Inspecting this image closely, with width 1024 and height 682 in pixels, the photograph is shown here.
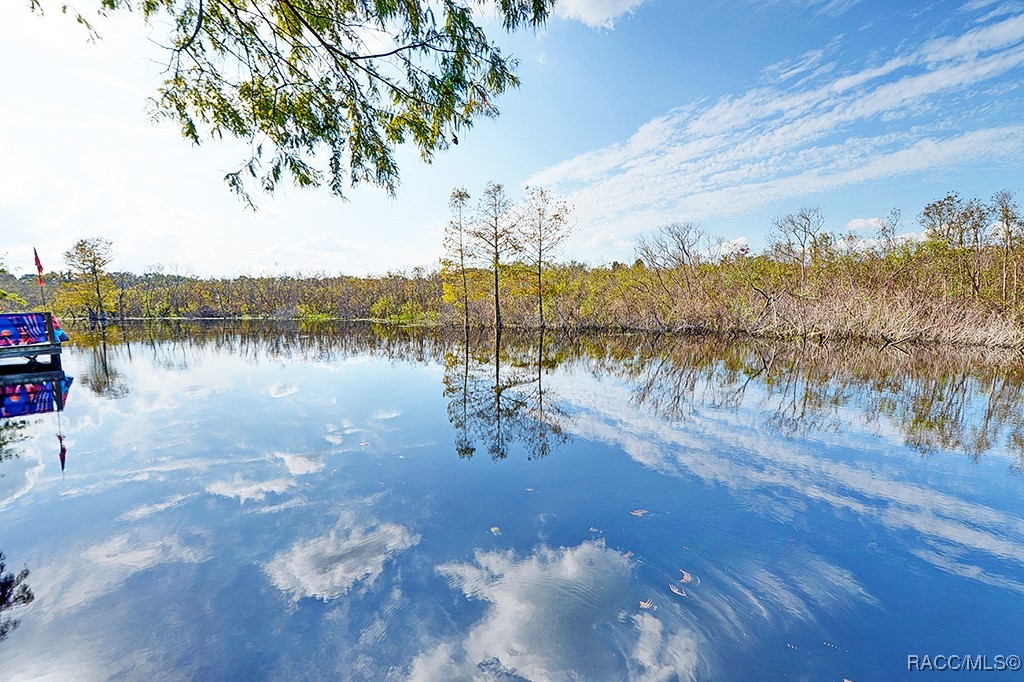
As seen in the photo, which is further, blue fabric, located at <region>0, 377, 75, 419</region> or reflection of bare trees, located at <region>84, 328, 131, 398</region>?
reflection of bare trees, located at <region>84, 328, 131, 398</region>

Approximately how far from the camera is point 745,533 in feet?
12.1

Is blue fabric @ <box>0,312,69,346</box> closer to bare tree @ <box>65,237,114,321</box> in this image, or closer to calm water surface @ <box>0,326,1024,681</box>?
calm water surface @ <box>0,326,1024,681</box>

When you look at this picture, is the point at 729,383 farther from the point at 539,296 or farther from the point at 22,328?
the point at 22,328

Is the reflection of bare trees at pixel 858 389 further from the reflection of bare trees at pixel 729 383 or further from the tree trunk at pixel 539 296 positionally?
the tree trunk at pixel 539 296

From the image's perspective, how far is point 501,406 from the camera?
8.13 metres

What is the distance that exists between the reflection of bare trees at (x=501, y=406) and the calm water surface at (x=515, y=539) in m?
0.09

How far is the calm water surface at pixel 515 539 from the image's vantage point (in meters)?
2.43

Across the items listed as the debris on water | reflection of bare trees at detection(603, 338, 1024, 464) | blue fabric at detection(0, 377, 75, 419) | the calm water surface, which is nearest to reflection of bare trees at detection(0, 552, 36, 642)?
the calm water surface

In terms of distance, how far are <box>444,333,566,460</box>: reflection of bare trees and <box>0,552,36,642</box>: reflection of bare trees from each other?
383cm

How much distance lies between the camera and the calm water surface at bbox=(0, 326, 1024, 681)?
2430 millimetres

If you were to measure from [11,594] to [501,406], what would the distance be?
20.4 feet

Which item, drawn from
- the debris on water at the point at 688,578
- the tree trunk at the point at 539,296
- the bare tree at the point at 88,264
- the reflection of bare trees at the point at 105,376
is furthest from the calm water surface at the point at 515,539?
the bare tree at the point at 88,264

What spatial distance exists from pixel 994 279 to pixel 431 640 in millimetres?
26771

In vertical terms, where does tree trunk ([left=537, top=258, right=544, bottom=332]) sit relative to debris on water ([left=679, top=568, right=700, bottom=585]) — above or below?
above
